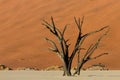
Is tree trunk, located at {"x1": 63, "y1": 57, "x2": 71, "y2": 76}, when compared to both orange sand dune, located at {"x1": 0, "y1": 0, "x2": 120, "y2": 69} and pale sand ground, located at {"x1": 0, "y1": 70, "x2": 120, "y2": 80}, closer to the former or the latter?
pale sand ground, located at {"x1": 0, "y1": 70, "x2": 120, "y2": 80}

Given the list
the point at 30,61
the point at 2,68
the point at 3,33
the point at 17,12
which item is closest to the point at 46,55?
the point at 30,61

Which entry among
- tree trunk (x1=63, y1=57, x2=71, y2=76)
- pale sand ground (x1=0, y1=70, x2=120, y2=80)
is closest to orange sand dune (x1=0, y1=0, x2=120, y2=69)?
pale sand ground (x1=0, y1=70, x2=120, y2=80)

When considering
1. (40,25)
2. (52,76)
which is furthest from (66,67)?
(40,25)

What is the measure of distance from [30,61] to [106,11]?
777cm

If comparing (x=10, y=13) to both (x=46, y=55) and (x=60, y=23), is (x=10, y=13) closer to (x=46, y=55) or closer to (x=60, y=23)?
(x=60, y=23)

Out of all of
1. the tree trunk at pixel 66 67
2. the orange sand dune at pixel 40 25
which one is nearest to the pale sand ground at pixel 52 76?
the tree trunk at pixel 66 67

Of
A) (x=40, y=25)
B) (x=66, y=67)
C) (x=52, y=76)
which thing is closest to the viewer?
(x=52, y=76)

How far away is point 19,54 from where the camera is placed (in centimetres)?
2408

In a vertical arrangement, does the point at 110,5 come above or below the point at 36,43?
above

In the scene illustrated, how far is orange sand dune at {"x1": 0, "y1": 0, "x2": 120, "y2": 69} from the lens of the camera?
22881 mm

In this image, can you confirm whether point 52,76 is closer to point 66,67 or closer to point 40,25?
point 66,67

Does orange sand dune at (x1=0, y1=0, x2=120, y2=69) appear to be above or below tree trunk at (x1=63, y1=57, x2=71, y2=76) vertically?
above

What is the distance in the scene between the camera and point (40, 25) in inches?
1125

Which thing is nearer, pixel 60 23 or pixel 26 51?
pixel 26 51
